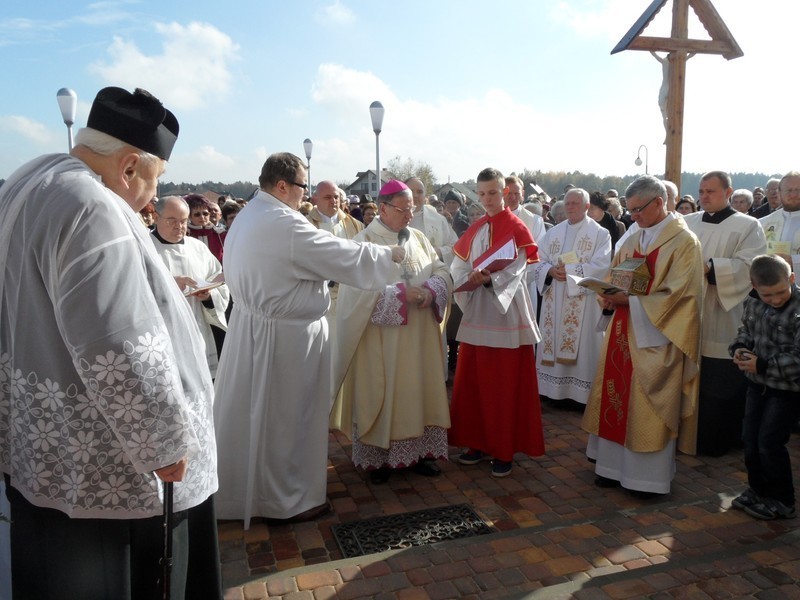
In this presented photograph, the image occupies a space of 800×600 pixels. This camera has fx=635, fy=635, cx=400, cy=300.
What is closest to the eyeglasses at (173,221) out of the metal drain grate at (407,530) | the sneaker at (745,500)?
the metal drain grate at (407,530)

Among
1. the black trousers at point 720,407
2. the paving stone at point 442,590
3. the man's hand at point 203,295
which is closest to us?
the paving stone at point 442,590

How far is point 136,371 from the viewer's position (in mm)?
1749

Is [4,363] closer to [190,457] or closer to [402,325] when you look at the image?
[190,457]

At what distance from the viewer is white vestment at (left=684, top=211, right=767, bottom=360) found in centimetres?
500

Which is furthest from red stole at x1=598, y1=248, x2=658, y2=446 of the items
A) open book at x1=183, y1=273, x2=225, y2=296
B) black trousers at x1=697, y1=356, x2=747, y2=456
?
open book at x1=183, y1=273, x2=225, y2=296

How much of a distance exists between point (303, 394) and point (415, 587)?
1.35 metres

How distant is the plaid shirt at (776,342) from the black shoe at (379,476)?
2.51m

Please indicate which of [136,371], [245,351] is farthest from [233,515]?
[136,371]

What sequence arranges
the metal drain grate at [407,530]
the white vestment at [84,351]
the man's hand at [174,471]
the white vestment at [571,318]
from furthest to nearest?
the white vestment at [571,318]
the metal drain grate at [407,530]
the man's hand at [174,471]
the white vestment at [84,351]

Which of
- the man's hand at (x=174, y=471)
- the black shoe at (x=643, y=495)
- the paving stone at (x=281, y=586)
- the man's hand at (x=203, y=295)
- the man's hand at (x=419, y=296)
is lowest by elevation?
the black shoe at (x=643, y=495)

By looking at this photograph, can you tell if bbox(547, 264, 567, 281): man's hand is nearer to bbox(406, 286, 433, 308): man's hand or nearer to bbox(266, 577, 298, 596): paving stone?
bbox(406, 286, 433, 308): man's hand

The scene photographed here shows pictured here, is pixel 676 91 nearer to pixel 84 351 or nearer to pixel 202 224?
pixel 202 224

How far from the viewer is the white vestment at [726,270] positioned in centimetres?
500

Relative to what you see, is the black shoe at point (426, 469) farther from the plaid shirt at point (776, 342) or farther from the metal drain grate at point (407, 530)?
the plaid shirt at point (776, 342)
